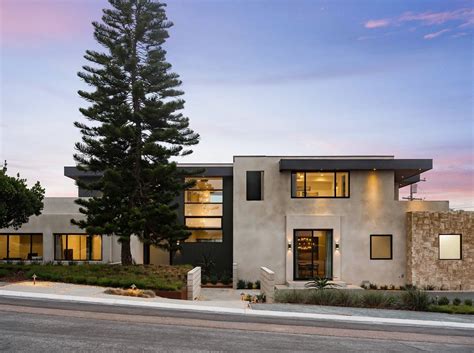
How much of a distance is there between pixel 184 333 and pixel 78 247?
17.1 metres

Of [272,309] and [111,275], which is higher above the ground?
[111,275]

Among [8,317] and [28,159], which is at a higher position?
[28,159]

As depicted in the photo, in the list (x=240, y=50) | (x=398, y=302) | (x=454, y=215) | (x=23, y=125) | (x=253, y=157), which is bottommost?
(x=398, y=302)

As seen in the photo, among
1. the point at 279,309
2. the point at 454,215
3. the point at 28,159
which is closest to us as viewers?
the point at 279,309

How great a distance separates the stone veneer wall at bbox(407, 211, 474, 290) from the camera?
2195 cm

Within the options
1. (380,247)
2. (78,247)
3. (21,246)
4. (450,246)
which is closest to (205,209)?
(78,247)

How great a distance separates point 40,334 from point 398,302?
10308 millimetres

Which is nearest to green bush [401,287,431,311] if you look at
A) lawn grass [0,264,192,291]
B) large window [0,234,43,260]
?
lawn grass [0,264,192,291]

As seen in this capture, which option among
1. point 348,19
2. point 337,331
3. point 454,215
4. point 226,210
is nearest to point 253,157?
point 226,210

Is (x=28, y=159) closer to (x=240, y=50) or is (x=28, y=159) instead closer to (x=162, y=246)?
(x=162, y=246)

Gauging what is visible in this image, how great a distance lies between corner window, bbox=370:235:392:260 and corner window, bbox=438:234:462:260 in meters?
2.27

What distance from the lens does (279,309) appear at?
1290 centimetres

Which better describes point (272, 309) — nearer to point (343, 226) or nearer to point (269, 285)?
point (269, 285)

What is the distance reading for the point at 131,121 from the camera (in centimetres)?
2088
